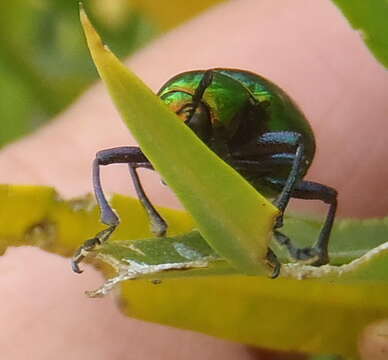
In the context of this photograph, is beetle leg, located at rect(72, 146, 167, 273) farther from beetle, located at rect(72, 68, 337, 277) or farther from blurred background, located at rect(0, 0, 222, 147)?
blurred background, located at rect(0, 0, 222, 147)

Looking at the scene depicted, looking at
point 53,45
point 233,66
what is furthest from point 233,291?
point 53,45

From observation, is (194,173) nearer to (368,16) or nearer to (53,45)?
(368,16)

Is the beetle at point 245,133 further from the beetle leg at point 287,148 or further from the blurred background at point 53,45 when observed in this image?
the blurred background at point 53,45

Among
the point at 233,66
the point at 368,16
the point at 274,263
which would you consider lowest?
the point at 233,66

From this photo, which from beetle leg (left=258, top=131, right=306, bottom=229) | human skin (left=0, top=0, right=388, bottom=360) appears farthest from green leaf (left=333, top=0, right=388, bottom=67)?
human skin (left=0, top=0, right=388, bottom=360)

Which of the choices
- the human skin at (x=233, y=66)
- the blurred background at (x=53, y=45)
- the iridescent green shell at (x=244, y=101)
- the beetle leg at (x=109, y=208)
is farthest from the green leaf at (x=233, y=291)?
the blurred background at (x=53, y=45)

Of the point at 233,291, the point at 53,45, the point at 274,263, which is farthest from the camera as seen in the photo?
the point at 53,45

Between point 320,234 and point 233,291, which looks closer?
point 320,234

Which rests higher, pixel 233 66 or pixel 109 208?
pixel 109 208
